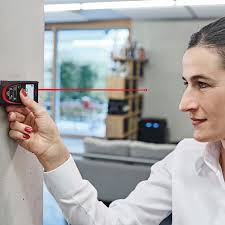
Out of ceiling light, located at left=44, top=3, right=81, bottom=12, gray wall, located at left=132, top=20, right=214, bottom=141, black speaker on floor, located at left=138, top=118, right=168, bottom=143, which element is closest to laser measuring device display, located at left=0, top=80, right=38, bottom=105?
ceiling light, located at left=44, top=3, right=81, bottom=12

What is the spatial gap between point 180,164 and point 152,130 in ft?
17.6

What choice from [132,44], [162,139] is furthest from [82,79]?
[162,139]

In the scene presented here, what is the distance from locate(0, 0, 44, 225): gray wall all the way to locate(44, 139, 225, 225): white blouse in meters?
0.09

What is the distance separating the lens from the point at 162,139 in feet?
21.4

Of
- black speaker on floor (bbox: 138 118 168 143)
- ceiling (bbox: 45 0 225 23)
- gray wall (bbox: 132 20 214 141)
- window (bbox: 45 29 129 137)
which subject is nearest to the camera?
ceiling (bbox: 45 0 225 23)

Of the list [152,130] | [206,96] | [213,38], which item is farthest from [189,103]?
[152,130]

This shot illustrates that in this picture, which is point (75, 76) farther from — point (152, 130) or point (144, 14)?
point (152, 130)

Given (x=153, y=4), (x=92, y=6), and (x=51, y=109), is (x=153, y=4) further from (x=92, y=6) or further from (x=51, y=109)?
(x=51, y=109)

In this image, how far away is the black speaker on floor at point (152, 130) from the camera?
21.3 feet

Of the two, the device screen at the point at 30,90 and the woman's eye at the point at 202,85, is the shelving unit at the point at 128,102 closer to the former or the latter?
the woman's eye at the point at 202,85

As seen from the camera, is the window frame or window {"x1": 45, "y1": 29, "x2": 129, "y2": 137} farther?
window {"x1": 45, "y1": 29, "x2": 129, "y2": 137}

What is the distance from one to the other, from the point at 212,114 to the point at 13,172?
1.75ft

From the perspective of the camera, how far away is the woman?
3.00ft

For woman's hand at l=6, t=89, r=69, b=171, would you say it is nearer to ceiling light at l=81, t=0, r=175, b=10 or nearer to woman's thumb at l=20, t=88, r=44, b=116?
woman's thumb at l=20, t=88, r=44, b=116
